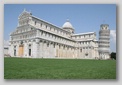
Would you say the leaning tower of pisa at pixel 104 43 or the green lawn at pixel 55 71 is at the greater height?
the leaning tower of pisa at pixel 104 43

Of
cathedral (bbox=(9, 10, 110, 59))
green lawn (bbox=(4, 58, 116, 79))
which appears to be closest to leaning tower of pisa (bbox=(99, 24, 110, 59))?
cathedral (bbox=(9, 10, 110, 59))

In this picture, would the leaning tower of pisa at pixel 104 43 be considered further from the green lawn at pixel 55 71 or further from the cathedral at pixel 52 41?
the green lawn at pixel 55 71

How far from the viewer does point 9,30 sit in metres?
5.96

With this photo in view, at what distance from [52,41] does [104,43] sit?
4794 millimetres

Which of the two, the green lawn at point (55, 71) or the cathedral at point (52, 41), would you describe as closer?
the green lawn at point (55, 71)

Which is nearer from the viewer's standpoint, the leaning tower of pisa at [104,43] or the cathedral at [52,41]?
the leaning tower of pisa at [104,43]

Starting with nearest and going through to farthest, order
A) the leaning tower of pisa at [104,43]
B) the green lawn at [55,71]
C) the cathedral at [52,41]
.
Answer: the green lawn at [55,71] → the leaning tower of pisa at [104,43] → the cathedral at [52,41]

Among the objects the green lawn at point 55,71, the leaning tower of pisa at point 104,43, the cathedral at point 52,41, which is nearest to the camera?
the green lawn at point 55,71

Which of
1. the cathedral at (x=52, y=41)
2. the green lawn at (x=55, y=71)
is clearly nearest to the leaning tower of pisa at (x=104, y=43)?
the cathedral at (x=52, y=41)

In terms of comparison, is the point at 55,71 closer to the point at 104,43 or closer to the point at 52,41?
the point at 104,43

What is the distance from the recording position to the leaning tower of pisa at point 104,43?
6.21m

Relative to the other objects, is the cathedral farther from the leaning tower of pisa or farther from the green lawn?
the green lawn

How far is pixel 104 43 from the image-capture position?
269 inches
